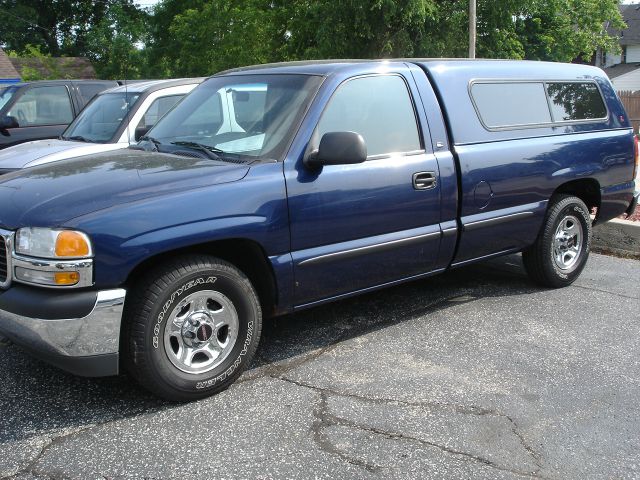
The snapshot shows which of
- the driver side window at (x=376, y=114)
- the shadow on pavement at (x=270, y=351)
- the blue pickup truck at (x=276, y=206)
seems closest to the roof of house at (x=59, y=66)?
the shadow on pavement at (x=270, y=351)

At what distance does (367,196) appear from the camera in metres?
4.23

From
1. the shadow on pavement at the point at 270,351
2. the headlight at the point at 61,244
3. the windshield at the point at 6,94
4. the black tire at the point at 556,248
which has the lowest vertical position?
the shadow on pavement at the point at 270,351

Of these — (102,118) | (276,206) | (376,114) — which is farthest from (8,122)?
(276,206)

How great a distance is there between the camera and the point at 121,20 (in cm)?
3638

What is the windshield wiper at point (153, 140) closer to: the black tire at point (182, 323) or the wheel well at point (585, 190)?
the black tire at point (182, 323)

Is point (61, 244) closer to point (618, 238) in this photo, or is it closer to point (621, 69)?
point (618, 238)

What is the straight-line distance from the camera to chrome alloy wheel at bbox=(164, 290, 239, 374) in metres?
3.62

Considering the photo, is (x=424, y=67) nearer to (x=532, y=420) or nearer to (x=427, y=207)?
(x=427, y=207)

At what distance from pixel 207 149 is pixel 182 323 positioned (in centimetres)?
117

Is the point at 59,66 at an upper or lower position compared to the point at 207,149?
upper

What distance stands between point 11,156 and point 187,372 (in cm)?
473

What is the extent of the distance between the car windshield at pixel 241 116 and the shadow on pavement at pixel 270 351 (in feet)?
4.36

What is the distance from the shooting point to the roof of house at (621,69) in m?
48.0

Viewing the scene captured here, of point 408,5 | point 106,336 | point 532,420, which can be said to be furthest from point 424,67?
point 408,5
